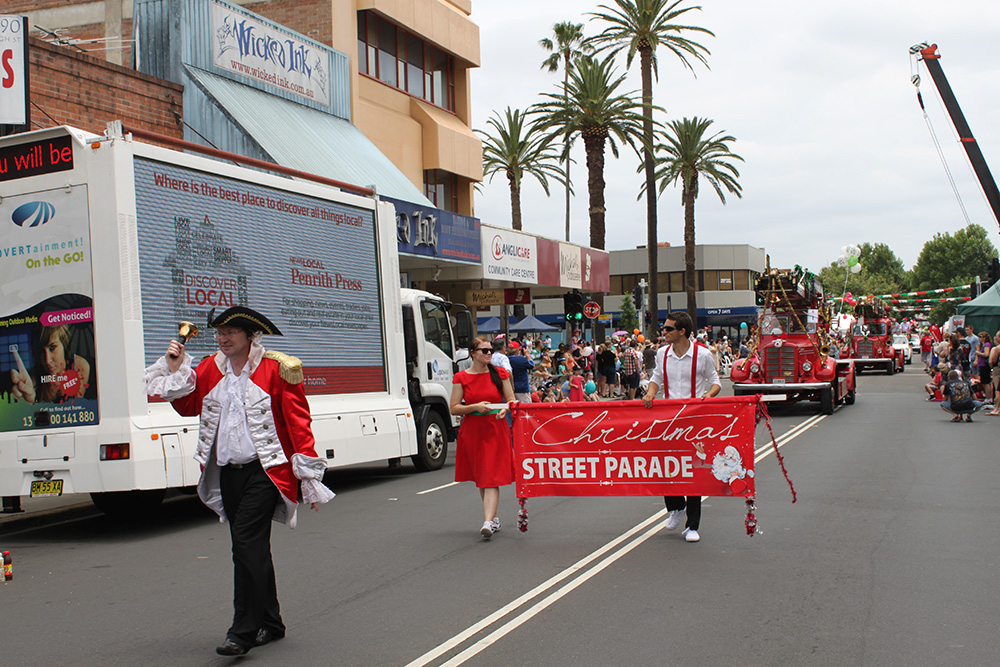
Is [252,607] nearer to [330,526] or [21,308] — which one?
[330,526]

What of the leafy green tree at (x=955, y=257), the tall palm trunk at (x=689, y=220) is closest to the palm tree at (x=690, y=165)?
the tall palm trunk at (x=689, y=220)

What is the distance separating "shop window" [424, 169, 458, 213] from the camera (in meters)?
29.1

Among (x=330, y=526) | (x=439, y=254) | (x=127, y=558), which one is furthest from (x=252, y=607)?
(x=439, y=254)

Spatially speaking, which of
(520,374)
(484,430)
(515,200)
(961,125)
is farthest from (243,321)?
(515,200)

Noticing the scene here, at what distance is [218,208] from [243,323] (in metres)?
4.93

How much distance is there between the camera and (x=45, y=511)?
10.9 metres

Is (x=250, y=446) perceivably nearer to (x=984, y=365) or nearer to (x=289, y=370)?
(x=289, y=370)

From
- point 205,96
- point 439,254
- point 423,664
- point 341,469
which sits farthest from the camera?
point 439,254

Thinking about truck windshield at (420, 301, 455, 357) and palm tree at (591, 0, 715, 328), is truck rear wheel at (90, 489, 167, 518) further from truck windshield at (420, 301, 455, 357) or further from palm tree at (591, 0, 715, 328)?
palm tree at (591, 0, 715, 328)

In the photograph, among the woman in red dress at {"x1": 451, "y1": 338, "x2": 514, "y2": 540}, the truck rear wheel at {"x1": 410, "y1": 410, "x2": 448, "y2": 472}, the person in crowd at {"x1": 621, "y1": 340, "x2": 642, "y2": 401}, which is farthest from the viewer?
the person in crowd at {"x1": 621, "y1": 340, "x2": 642, "y2": 401}

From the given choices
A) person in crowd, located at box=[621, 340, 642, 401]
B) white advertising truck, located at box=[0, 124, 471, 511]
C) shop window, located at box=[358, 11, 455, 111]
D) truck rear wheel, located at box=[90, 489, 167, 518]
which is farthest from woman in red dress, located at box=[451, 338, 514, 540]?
person in crowd, located at box=[621, 340, 642, 401]

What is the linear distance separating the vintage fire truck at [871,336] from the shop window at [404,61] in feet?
73.1

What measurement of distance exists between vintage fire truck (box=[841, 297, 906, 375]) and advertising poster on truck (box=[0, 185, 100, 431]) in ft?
128

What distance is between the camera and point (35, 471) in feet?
30.0
